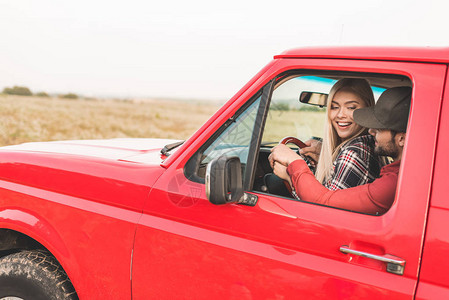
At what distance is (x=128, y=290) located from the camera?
179 cm

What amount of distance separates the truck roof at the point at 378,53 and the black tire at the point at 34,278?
5.20 ft

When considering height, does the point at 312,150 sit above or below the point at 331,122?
below

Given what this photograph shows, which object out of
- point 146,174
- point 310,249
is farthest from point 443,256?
point 146,174

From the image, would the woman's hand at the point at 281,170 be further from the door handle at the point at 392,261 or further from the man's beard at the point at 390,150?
the door handle at the point at 392,261

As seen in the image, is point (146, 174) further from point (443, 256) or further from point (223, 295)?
point (443, 256)

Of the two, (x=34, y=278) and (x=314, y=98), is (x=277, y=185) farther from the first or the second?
(x=34, y=278)

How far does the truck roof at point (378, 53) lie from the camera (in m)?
1.43

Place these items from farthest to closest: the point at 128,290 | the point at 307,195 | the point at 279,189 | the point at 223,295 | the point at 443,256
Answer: the point at 279,189
the point at 128,290
the point at 307,195
the point at 223,295
the point at 443,256

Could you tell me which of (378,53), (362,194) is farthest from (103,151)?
(378,53)

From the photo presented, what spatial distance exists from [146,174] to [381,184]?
3.53 ft

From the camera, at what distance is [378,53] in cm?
153

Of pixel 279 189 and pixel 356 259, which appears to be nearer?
pixel 356 259

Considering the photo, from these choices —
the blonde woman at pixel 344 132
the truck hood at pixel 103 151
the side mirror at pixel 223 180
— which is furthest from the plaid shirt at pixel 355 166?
the truck hood at pixel 103 151

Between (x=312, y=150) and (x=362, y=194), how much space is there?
115 cm
